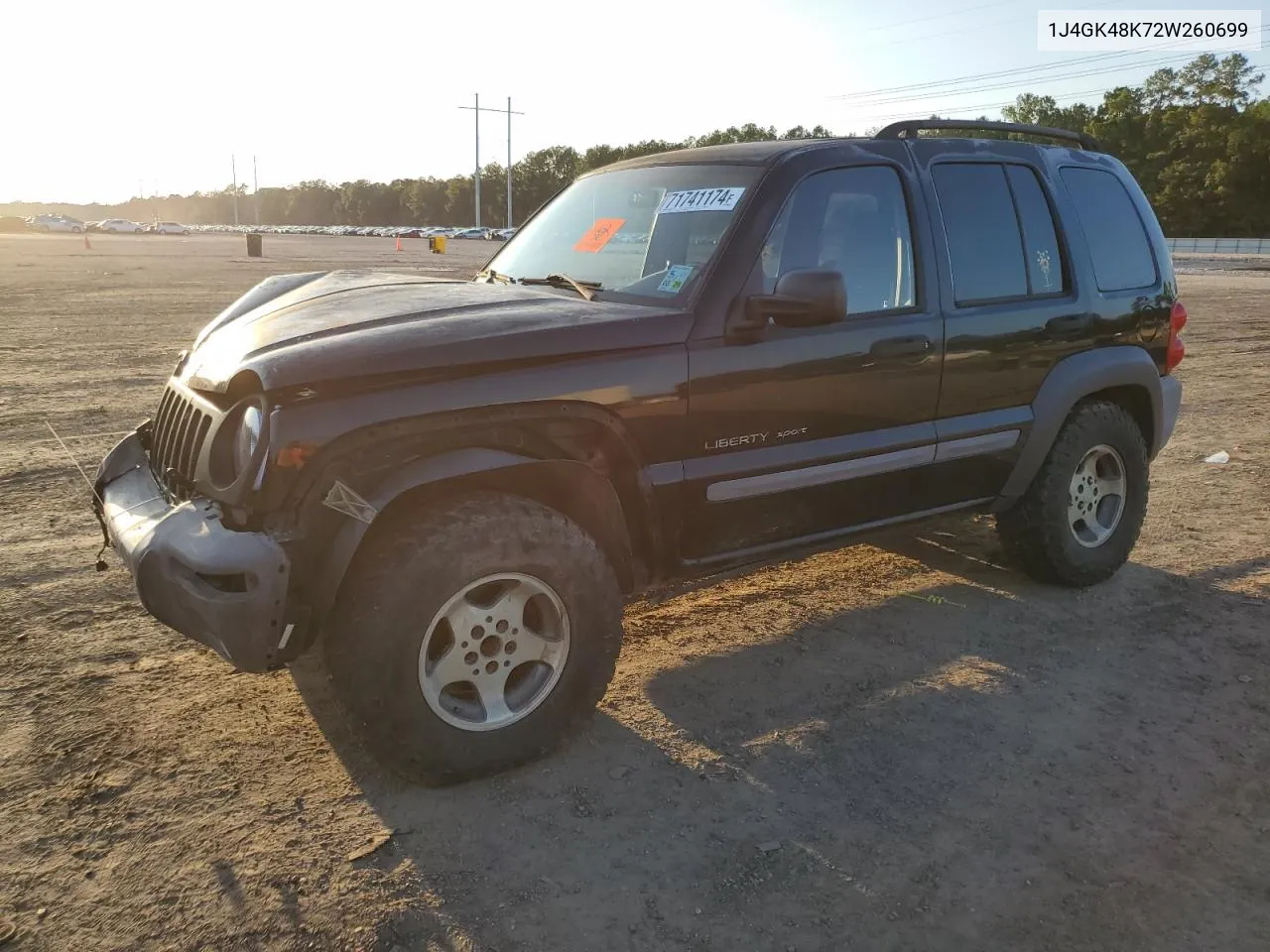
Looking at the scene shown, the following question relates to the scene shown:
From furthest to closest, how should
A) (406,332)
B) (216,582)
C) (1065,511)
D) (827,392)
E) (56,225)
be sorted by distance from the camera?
(56,225), (1065,511), (827,392), (406,332), (216,582)

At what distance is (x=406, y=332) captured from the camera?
2916 millimetres

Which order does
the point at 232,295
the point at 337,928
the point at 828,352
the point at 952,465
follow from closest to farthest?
1. the point at 337,928
2. the point at 828,352
3. the point at 952,465
4. the point at 232,295

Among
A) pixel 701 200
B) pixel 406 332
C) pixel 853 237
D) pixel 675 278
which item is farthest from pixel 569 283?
pixel 853 237

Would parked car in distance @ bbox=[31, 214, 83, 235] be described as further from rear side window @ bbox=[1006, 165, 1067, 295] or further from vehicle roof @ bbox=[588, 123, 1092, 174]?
rear side window @ bbox=[1006, 165, 1067, 295]

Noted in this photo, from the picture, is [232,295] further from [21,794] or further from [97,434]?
[21,794]

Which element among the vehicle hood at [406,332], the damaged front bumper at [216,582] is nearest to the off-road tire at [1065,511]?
the vehicle hood at [406,332]

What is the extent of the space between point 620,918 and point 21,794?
1880 mm

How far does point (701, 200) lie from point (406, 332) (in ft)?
4.52

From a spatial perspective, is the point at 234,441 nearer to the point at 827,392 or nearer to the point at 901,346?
the point at 827,392

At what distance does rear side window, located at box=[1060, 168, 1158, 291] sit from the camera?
4.68 metres

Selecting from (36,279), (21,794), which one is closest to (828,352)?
(21,794)

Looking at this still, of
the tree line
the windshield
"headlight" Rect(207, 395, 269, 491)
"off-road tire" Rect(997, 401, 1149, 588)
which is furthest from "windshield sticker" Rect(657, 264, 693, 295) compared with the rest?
the tree line

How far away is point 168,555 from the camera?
271 centimetres

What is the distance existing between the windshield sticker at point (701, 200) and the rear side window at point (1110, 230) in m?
2.04
